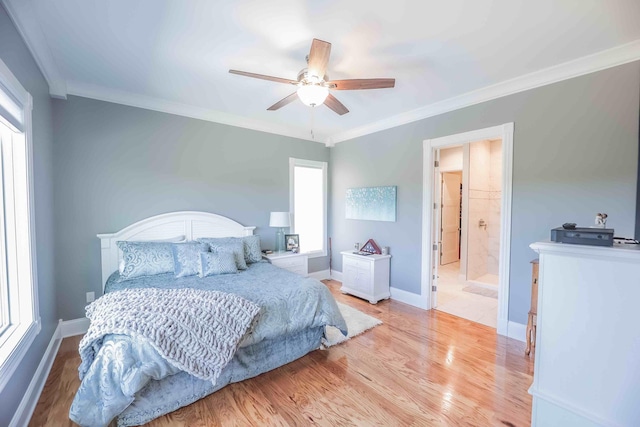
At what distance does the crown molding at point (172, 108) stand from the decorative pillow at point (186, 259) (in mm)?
1802

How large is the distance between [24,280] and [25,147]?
984 millimetres

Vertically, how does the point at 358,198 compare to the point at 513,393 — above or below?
above

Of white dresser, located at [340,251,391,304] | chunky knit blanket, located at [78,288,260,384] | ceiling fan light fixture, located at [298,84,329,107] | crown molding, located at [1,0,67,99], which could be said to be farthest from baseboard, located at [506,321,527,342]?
crown molding, located at [1,0,67,99]

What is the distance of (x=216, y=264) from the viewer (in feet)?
9.73

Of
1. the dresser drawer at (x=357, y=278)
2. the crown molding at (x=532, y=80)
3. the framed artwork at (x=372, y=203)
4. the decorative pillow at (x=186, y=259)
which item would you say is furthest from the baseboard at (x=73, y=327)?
the crown molding at (x=532, y=80)

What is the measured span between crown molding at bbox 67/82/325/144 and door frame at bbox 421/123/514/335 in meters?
2.28

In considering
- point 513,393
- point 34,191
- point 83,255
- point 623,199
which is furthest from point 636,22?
point 83,255

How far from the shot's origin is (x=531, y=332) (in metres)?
2.62

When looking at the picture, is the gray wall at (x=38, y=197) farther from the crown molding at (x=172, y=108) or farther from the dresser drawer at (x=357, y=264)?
the dresser drawer at (x=357, y=264)

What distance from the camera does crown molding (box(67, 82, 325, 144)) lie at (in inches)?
118

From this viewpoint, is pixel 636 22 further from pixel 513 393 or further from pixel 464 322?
pixel 464 322

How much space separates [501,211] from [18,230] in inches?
174

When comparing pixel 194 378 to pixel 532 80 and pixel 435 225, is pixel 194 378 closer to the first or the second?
pixel 435 225

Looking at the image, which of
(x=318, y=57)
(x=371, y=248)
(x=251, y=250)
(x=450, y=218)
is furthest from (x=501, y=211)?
(x=450, y=218)
